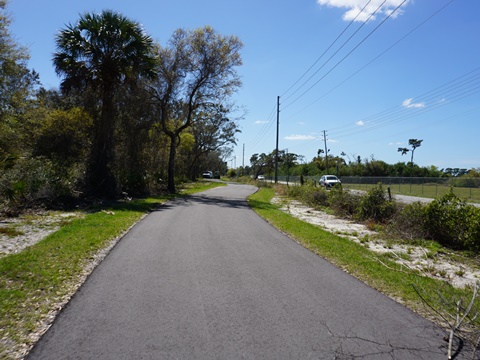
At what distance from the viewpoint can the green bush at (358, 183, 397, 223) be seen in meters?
15.1

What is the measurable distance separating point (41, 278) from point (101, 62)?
1627 centimetres

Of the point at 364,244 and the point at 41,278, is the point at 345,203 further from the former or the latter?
the point at 41,278

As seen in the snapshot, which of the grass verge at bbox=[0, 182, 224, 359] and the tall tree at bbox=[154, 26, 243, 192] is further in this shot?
the tall tree at bbox=[154, 26, 243, 192]


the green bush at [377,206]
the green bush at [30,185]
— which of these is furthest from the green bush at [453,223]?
the green bush at [30,185]

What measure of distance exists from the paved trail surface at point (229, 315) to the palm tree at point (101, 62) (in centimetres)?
1215

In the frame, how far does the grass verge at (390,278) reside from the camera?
18.1ft

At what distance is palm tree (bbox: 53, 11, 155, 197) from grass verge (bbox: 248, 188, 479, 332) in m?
12.1

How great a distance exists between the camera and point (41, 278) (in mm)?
6062

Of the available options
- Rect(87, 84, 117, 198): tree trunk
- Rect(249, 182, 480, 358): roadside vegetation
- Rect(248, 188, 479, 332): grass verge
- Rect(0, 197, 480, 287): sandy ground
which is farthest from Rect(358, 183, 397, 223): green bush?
Rect(87, 84, 117, 198): tree trunk

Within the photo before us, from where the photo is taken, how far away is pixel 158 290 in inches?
229

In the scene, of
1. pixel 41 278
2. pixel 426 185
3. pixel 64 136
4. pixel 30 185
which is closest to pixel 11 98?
pixel 64 136

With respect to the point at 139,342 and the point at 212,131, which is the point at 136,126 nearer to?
the point at 139,342

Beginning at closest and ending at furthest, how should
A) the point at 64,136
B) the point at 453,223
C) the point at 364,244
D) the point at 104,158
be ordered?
the point at 364,244, the point at 453,223, the point at 104,158, the point at 64,136

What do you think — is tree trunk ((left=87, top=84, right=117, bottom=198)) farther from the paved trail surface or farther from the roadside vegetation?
the paved trail surface
